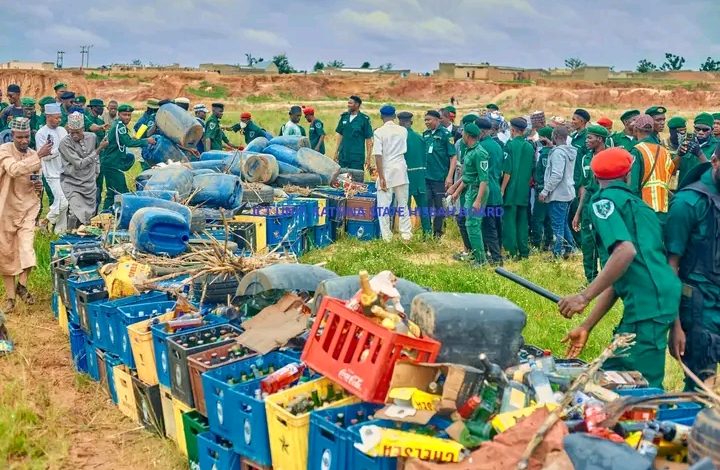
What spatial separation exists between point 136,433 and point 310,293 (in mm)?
1565

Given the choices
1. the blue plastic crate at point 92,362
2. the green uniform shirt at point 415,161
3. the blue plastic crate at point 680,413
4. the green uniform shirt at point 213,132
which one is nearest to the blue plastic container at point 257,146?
the green uniform shirt at point 213,132

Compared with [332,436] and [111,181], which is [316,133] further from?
[332,436]

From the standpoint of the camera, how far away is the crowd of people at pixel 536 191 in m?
3.94

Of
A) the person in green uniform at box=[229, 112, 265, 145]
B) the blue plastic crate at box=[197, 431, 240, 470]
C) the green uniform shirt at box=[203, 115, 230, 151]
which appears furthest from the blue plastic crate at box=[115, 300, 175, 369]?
the person in green uniform at box=[229, 112, 265, 145]

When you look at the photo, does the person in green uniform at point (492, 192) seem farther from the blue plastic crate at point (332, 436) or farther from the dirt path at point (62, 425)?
the blue plastic crate at point (332, 436)

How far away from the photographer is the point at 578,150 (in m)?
9.23

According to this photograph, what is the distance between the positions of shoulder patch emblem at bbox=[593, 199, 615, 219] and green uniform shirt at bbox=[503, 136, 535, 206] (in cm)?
566

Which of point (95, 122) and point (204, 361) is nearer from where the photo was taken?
point (204, 361)

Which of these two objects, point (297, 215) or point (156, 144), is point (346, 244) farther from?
point (156, 144)

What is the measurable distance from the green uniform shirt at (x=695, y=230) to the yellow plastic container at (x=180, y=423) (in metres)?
2.99

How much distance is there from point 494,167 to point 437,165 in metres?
2.06

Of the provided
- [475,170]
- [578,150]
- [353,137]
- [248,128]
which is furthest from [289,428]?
[248,128]

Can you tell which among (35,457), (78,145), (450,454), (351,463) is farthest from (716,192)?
(78,145)

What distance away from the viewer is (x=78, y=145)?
31.6ft
